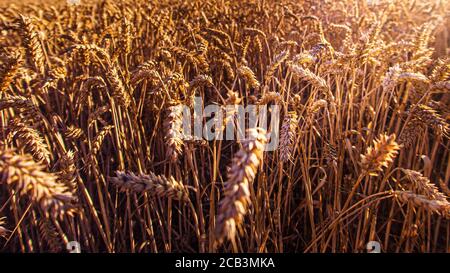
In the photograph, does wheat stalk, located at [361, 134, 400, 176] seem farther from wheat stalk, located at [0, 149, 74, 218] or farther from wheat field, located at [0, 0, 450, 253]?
wheat stalk, located at [0, 149, 74, 218]

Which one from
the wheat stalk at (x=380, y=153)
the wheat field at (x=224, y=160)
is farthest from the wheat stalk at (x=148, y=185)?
the wheat stalk at (x=380, y=153)

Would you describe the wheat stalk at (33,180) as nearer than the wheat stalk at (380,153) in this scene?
Yes

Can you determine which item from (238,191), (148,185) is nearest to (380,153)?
(238,191)

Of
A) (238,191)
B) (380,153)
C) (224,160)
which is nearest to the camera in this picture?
(238,191)

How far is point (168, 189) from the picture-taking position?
30.4 inches

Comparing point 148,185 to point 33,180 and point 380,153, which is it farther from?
point 380,153

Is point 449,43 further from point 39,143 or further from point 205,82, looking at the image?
point 39,143

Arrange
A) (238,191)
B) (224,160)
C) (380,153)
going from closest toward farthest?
(238,191)
(380,153)
(224,160)

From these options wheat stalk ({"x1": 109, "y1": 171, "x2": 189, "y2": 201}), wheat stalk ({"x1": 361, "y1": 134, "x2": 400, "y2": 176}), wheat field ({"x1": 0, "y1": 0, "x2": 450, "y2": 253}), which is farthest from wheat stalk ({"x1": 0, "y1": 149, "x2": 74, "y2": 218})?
wheat stalk ({"x1": 361, "y1": 134, "x2": 400, "y2": 176})

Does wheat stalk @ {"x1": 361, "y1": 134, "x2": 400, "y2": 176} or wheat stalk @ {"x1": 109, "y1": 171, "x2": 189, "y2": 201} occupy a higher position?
wheat stalk @ {"x1": 361, "y1": 134, "x2": 400, "y2": 176}

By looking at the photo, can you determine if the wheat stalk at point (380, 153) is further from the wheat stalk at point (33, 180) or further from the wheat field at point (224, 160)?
the wheat stalk at point (33, 180)

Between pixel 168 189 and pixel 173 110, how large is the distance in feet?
0.71

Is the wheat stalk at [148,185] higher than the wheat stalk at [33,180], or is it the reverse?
the wheat stalk at [33,180]
